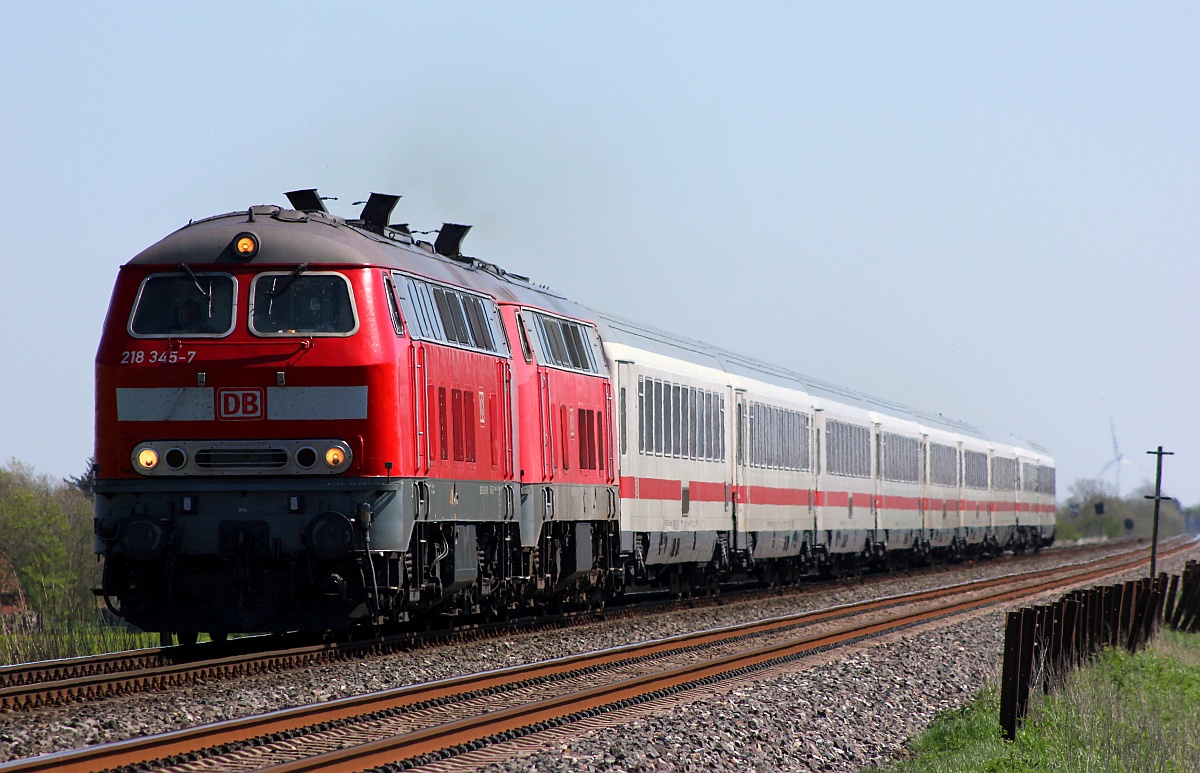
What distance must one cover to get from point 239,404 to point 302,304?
1.13m

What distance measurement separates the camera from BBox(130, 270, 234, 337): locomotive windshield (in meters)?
14.3

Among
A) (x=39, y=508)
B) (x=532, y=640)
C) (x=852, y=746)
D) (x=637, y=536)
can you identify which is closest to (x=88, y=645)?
(x=532, y=640)

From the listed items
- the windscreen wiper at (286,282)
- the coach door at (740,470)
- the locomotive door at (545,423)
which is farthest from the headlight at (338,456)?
the coach door at (740,470)

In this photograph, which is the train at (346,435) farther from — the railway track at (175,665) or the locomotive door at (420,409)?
the railway track at (175,665)

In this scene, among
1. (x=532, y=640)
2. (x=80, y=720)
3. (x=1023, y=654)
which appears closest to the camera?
(x=80, y=720)

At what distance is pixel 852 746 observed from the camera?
1173 centimetres

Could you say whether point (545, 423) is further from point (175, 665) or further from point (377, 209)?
point (175, 665)

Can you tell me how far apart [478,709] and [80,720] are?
2819mm

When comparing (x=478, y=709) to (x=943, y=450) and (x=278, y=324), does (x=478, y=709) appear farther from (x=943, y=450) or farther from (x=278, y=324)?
(x=943, y=450)

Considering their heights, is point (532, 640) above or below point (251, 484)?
below

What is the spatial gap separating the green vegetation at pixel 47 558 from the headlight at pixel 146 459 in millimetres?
6141

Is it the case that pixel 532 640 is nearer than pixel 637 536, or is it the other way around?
pixel 532 640

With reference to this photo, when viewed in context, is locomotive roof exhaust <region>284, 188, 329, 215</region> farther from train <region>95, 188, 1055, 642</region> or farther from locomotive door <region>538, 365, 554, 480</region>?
locomotive door <region>538, 365, 554, 480</region>

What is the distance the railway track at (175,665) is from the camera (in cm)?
1180
